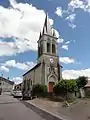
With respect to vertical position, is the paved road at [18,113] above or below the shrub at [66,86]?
below

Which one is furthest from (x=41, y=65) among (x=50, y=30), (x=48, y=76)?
(x=50, y=30)

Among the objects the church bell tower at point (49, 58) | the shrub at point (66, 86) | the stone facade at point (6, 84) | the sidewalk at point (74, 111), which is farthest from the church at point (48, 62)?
the stone facade at point (6, 84)

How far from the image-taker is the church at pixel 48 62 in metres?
50.2

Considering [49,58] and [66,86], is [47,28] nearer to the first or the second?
[49,58]

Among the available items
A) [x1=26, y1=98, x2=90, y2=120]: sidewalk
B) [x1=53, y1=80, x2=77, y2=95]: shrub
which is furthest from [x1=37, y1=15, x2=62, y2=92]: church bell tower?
[x1=26, y1=98, x2=90, y2=120]: sidewalk

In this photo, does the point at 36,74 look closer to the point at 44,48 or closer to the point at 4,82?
the point at 44,48

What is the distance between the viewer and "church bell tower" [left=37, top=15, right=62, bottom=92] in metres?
50.3

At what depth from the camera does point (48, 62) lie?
170 feet

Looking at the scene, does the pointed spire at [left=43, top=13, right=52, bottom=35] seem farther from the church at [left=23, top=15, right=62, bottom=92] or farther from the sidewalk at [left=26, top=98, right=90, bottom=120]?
the sidewalk at [left=26, top=98, right=90, bottom=120]

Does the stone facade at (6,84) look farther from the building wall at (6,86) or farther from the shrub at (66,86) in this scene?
the shrub at (66,86)

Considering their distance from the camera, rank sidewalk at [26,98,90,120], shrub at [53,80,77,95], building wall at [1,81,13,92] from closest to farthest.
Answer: sidewalk at [26,98,90,120], shrub at [53,80,77,95], building wall at [1,81,13,92]

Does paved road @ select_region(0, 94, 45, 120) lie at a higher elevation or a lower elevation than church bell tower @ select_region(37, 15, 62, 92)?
lower

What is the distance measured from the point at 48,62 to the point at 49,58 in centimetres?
106

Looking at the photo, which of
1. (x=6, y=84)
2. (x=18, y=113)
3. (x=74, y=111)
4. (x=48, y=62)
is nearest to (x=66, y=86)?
(x=74, y=111)
